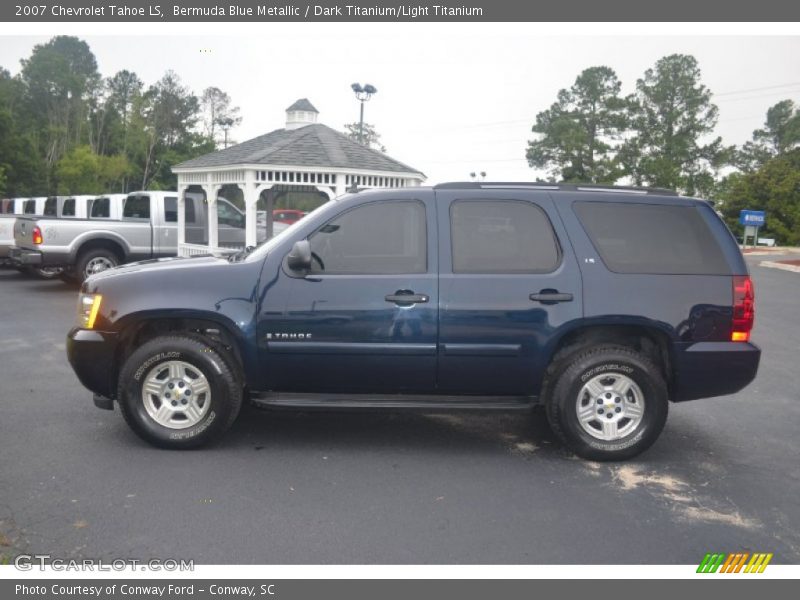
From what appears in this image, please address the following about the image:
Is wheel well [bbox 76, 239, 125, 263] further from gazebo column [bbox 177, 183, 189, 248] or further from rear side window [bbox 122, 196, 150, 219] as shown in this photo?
gazebo column [bbox 177, 183, 189, 248]

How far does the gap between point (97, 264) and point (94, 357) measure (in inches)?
405

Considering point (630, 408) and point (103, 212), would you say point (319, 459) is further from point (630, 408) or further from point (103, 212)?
point (103, 212)

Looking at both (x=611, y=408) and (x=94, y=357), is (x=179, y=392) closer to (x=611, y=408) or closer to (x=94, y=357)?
(x=94, y=357)

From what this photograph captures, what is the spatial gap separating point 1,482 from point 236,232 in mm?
13072

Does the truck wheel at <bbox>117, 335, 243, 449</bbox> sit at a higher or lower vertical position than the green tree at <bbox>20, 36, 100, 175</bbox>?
lower

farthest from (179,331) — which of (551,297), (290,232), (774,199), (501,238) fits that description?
(774,199)

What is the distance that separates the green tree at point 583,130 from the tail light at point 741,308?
57.0 meters

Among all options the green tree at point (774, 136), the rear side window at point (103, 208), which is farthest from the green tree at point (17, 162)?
the green tree at point (774, 136)

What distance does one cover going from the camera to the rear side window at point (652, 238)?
525 centimetres

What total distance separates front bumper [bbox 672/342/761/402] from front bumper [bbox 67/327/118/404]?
3.99 meters

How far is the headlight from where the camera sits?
527cm

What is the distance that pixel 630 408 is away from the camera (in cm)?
522
